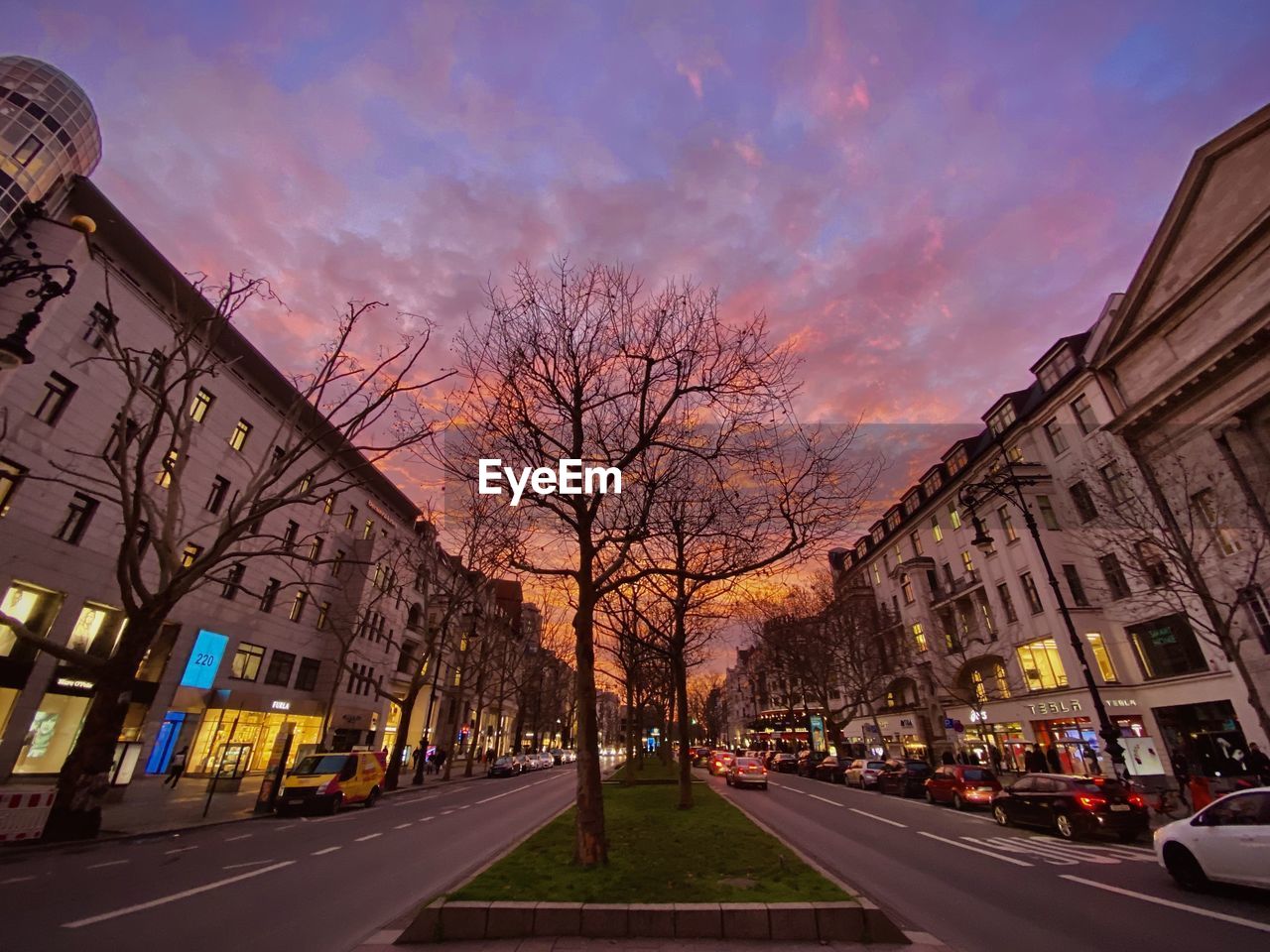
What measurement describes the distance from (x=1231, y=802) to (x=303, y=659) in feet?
137

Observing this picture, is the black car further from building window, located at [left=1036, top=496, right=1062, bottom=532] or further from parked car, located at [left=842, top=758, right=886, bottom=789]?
building window, located at [left=1036, top=496, right=1062, bottom=532]

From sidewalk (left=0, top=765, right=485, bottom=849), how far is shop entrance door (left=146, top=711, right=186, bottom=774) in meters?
0.55

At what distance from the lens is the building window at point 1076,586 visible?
30391mm

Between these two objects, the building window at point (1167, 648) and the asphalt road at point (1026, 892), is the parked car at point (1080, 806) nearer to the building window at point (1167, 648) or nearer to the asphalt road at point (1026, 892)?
the asphalt road at point (1026, 892)

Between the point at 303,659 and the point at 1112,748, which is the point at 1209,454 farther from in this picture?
the point at 303,659

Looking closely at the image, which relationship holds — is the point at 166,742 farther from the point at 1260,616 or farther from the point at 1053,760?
the point at 1260,616

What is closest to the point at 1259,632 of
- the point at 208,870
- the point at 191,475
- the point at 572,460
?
the point at 572,460

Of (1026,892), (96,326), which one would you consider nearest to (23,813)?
(96,326)

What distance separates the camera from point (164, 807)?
17.8 m

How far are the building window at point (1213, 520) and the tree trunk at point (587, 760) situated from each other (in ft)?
80.2

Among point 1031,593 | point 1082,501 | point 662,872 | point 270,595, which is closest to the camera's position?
point 662,872

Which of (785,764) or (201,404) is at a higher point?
(201,404)

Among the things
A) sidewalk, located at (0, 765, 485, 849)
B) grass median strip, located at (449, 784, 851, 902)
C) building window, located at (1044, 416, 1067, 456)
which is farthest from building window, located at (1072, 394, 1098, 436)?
sidewalk, located at (0, 765, 485, 849)

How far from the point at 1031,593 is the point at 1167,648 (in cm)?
696
